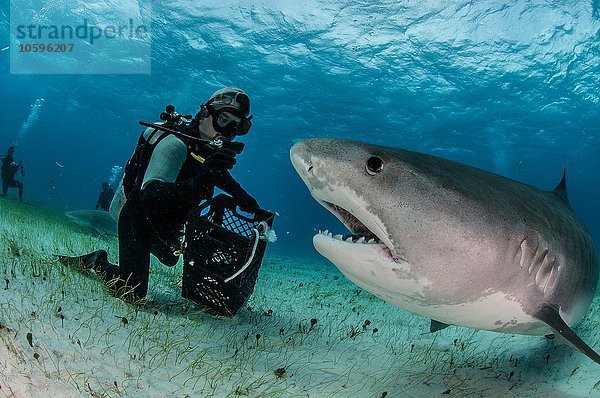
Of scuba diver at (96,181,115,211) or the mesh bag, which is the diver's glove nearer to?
the mesh bag

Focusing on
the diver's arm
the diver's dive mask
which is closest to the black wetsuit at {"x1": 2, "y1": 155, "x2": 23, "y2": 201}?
the diver's arm

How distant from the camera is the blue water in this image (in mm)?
18453

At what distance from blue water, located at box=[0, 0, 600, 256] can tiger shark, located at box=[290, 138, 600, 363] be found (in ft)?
51.9

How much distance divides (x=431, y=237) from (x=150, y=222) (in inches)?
115

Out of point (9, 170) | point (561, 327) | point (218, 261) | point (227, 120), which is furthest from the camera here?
point (9, 170)

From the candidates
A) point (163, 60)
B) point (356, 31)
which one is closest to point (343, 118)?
point (356, 31)

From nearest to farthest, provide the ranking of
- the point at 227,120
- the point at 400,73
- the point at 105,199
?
the point at 227,120 → the point at 105,199 → the point at 400,73

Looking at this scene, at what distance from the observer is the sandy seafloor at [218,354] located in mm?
2508

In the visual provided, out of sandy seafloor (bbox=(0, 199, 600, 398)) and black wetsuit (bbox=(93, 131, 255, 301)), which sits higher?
black wetsuit (bbox=(93, 131, 255, 301))

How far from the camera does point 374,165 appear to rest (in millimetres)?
2553

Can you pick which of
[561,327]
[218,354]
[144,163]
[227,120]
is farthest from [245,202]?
[561,327]

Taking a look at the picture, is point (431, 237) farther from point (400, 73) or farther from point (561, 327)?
point (400, 73)

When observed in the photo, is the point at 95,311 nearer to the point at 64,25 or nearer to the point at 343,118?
the point at 343,118

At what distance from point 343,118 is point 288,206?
97286 mm
